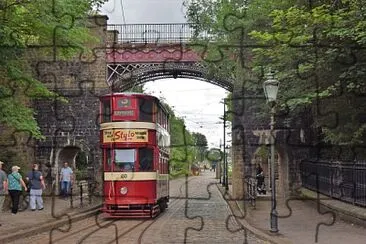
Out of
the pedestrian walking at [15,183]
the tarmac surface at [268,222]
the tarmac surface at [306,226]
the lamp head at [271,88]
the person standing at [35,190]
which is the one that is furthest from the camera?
the person standing at [35,190]

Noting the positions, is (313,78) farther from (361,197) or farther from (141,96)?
(141,96)

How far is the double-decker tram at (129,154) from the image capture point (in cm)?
2131

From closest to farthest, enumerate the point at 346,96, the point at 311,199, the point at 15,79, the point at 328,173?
the point at 15,79, the point at 346,96, the point at 328,173, the point at 311,199

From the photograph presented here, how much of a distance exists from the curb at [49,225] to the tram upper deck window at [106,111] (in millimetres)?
3575

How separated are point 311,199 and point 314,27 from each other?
334 inches

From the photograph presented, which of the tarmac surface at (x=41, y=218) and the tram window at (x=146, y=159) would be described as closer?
the tarmac surface at (x=41, y=218)

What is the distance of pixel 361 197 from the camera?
58.7ft

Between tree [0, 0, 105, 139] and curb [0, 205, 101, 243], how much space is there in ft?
9.05

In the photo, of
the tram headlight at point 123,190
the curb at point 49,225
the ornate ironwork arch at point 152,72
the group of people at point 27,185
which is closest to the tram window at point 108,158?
the tram headlight at point 123,190

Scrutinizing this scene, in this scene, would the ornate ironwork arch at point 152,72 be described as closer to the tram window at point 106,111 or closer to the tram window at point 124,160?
the tram window at point 106,111

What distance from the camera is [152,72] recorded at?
113 feet

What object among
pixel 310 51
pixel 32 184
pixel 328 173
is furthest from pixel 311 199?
pixel 32 184

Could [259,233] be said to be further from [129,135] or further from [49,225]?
[129,135]

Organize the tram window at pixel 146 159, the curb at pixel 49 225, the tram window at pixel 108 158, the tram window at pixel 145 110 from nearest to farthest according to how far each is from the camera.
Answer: the curb at pixel 49 225 < the tram window at pixel 145 110 < the tram window at pixel 146 159 < the tram window at pixel 108 158
